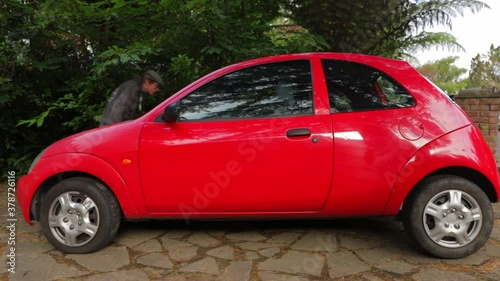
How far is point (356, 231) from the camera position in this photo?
357 cm

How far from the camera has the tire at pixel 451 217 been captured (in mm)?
2865

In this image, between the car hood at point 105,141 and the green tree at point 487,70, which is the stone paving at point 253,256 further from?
the green tree at point 487,70

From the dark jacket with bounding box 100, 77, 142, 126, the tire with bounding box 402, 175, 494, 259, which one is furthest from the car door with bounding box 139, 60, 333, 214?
the dark jacket with bounding box 100, 77, 142, 126

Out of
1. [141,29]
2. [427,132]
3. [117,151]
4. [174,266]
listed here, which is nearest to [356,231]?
[427,132]

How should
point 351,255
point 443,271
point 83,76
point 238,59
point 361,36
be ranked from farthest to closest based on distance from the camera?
1. point 361,36
2. point 83,76
3. point 238,59
4. point 351,255
5. point 443,271

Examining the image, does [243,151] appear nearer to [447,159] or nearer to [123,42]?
[447,159]

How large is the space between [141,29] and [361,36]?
3.74 metres

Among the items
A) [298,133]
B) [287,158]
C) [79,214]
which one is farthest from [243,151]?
[79,214]

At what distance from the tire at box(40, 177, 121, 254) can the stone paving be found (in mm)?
124

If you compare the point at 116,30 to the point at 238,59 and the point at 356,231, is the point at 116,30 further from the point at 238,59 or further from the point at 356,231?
the point at 356,231

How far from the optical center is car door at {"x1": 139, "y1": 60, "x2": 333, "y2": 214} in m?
2.93

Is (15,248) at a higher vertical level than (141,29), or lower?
lower

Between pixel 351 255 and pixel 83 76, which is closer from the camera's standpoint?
pixel 351 255

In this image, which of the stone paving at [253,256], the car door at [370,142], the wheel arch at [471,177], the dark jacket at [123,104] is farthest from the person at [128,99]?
the wheel arch at [471,177]
